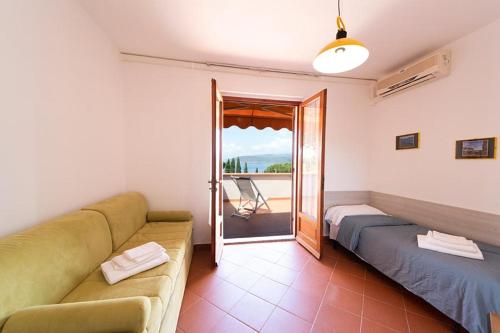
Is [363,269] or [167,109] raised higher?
[167,109]

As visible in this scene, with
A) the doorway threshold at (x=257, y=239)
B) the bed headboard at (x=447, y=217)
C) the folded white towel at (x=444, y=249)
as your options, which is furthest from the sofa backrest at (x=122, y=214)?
the bed headboard at (x=447, y=217)

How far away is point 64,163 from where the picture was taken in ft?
4.99

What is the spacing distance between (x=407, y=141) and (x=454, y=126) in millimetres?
512

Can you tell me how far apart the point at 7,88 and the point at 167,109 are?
1.54 m

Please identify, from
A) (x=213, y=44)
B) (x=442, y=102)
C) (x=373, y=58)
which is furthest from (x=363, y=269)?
(x=213, y=44)

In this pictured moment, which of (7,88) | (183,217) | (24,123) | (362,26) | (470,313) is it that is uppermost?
(362,26)

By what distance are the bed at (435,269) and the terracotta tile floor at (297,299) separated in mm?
203

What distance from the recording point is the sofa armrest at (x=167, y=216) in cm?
238

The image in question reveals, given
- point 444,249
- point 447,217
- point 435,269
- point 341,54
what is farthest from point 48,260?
point 447,217

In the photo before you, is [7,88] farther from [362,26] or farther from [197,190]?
[362,26]

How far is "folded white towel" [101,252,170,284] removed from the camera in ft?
4.09

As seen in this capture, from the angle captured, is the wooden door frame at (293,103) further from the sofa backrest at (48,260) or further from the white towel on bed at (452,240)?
the sofa backrest at (48,260)

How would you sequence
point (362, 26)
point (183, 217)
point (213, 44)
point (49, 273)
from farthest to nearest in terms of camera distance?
1. point (183, 217)
2. point (213, 44)
3. point (362, 26)
4. point (49, 273)

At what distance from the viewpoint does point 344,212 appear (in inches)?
104
